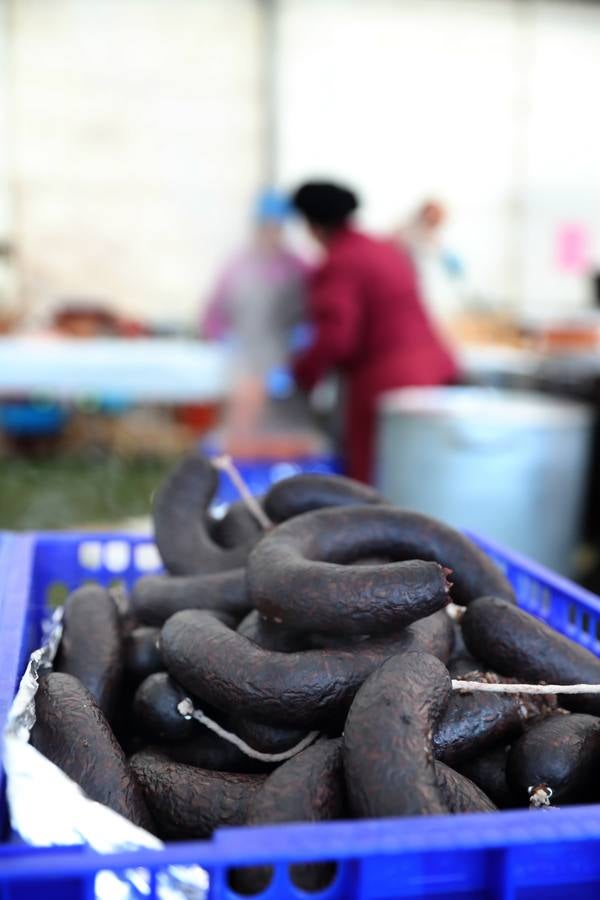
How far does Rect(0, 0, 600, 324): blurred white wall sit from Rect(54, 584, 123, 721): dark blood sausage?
490 centimetres

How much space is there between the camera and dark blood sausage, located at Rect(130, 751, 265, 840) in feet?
2.10

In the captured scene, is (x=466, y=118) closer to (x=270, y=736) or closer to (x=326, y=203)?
(x=326, y=203)

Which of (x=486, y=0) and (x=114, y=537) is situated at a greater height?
(x=486, y=0)

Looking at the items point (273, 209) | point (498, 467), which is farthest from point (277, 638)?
point (273, 209)

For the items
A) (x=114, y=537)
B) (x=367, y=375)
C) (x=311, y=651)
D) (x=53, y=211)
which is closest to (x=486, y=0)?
(x=53, y=211)

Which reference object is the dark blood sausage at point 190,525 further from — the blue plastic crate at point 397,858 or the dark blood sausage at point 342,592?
the blue plastic crate at point 397,858

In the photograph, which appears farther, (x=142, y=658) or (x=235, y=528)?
(x=235, y=528)

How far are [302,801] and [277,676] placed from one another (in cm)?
13

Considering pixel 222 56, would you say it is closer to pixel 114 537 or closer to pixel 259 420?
pixel 259 420

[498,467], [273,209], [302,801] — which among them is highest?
[273,209]

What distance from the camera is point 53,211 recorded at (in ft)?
18.4

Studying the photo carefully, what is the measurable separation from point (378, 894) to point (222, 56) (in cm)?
602

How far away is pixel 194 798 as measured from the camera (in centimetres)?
66

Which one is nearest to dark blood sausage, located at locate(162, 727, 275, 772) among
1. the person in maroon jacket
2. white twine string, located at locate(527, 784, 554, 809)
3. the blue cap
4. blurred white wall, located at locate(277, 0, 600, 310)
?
white twine string, located at locate(527, 784, 554, 809)
